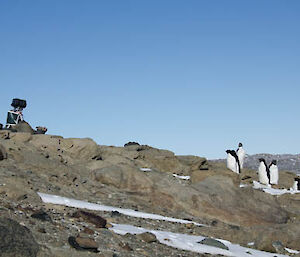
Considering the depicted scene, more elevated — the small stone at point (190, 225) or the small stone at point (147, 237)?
the small stone at point (147, 237)

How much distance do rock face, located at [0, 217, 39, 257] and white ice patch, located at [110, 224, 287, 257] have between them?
4.22 m

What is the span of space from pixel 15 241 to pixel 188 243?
6.43m

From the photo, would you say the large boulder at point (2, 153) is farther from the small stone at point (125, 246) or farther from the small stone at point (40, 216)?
the small stone at point (125, 246)

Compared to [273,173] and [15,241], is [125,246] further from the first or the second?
[273,173]

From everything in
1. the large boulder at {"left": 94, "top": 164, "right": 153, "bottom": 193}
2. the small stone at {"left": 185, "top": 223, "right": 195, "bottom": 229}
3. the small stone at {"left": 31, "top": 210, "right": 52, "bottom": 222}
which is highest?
the large boulder at {"left": 94, "top": 164, "right": 153, "bottom": 193}

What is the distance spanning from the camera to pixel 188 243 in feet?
43.7

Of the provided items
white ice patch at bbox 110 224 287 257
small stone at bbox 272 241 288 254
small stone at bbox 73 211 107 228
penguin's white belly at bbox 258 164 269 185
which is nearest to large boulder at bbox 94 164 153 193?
white ice patch at bbox 110 224 287 257

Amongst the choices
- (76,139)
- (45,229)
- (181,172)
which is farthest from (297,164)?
(45,229)

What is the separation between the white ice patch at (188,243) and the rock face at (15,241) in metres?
4.22

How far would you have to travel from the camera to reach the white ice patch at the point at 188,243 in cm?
1277

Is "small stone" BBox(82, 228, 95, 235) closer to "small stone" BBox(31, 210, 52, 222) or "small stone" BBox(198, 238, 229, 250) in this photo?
"small stone" BBox(31, 210, 52, 222)

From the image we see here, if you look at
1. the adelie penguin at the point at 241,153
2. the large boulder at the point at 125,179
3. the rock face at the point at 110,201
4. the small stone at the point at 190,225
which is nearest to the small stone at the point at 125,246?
the rock face at the point at 110,201

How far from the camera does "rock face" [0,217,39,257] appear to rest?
25.7 feet

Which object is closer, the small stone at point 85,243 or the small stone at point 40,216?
the small stone at point 85,243
